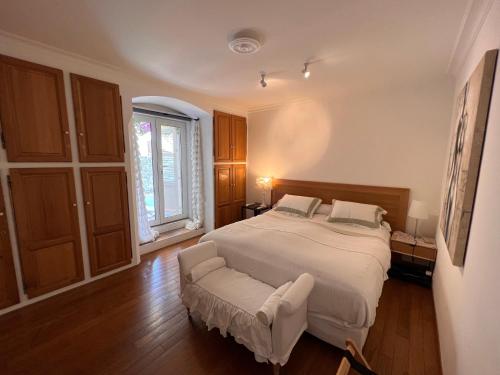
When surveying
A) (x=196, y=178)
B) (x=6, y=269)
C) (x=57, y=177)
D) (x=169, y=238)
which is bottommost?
(x=169, y=238)

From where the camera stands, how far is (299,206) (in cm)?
327

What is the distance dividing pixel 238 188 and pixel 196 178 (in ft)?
2.87

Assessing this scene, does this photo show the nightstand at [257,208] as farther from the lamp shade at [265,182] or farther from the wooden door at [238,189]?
the lamp shade at [265,182]

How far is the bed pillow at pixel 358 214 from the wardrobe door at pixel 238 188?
6.42ft

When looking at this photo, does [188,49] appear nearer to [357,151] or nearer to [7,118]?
[7,118]

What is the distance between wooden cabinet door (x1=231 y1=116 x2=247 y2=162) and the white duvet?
179 cm

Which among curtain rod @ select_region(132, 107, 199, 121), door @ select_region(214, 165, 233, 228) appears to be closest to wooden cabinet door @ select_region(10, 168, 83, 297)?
curtain rod @ select_region(132, 107, 199, 121)

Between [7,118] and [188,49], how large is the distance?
1.67 metres

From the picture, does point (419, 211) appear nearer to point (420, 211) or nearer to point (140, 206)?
point (420, 211)

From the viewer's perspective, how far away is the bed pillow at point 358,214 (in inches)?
107

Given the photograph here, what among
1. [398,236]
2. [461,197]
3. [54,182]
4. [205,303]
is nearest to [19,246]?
[54,182]

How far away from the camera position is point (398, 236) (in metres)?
2.70

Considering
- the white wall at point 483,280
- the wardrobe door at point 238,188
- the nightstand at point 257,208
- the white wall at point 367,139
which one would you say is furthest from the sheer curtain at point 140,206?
the white wall at point 483,280

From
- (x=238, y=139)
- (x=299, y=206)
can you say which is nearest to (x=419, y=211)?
(x=299, y=206)
